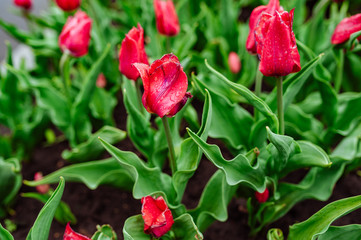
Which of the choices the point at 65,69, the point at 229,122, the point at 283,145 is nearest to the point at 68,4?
the point at 65,69

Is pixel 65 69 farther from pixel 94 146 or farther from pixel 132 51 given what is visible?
pixel 132 51

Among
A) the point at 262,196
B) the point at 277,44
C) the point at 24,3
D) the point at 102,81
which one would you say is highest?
the point at 277,44

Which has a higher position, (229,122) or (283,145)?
(283,145)

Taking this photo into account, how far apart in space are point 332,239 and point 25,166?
1046 mm

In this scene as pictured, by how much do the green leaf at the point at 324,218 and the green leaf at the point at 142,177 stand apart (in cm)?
29

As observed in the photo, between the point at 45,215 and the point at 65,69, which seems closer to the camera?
the point at 45,215

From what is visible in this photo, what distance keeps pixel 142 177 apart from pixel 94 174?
0.75 ft

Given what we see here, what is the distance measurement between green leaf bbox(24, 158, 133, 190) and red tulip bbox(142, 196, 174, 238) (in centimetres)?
27

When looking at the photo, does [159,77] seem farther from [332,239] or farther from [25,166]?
[25,166]

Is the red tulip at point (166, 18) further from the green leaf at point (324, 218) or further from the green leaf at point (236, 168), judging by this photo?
the green leaf at point (324, 218)

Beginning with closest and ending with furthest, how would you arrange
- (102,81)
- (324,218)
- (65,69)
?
1. (324,218)
2. (65,69)
3. (102,81)

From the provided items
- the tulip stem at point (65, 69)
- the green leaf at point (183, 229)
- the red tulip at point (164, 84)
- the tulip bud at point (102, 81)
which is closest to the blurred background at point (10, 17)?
the tulip bud at point (102, 81)

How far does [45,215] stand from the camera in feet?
2.59

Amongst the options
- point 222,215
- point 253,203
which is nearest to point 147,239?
point 222,215
